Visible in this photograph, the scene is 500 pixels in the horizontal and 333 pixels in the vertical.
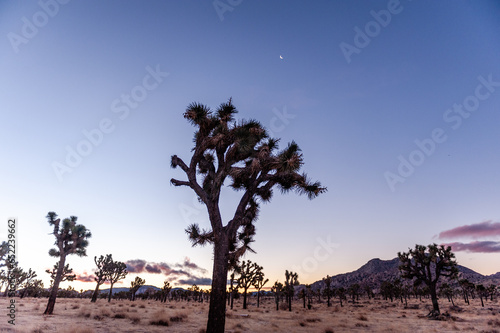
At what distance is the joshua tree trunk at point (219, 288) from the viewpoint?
8.43 metres

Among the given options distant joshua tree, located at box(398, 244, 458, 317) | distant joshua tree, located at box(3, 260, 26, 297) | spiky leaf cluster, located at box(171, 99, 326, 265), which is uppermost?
spiky leaf cluster, located at box(171, 99, 326, 265)

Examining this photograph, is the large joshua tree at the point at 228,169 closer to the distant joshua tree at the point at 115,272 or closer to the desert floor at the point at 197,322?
the desert floor at the point at 197,322

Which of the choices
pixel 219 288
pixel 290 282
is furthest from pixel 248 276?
pixel 219 288

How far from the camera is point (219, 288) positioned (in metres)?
8.77

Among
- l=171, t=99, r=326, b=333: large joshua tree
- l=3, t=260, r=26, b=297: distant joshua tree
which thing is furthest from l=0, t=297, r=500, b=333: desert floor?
l=3, t=260, r=26, b=297: distant joshua tree

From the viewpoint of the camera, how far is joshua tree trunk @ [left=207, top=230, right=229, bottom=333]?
8.43 meters

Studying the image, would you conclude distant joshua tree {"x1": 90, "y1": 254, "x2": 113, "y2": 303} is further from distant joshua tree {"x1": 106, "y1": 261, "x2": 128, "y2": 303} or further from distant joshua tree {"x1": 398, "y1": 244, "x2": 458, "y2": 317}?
distant joshua tree {"x1": 398, "y1": 244, "x2": 458, "y2": 317}

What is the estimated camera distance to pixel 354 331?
17094 millimetres

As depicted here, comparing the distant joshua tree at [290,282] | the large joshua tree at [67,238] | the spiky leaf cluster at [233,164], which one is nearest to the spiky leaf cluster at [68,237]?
the large joshua tree at [67,238]

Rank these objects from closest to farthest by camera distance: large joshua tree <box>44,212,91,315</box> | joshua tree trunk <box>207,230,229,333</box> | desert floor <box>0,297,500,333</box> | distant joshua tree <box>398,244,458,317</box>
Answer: joshua tree trunk <box>207,230,229,333</box> < desert floor <box>0,297,500,333</box> < large joshua tree <box>44,212,91,315</box> < distant joshua tree <box>398,244,458,317</box>

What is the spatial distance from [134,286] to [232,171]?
217 ft

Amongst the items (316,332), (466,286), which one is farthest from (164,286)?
(466,286)

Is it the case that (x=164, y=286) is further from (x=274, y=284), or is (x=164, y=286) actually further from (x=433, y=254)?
(x=433, y=254)

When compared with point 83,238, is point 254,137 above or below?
above
